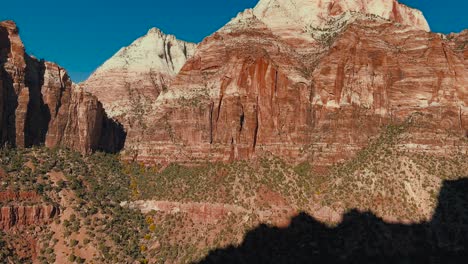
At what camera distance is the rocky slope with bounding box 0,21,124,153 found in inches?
3452

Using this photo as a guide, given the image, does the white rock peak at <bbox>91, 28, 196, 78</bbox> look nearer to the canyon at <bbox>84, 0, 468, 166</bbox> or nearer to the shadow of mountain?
the canyon at <bbox>84, 0, 468, 166</bbox>

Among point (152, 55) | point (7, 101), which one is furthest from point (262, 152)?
point (152, 55)

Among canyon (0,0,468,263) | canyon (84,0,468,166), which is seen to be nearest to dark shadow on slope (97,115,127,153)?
canyon (0,0,468,263)

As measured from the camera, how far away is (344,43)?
296 ft

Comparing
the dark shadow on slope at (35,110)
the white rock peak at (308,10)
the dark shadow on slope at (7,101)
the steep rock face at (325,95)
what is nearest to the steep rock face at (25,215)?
the dark shadow on slope at (7,101)

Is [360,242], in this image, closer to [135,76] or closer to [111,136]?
[111,136]

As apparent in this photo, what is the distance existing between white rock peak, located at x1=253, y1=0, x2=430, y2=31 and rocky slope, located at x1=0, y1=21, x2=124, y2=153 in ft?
133

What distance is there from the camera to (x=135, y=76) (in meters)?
130

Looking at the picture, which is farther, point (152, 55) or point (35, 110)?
point (152, 55)

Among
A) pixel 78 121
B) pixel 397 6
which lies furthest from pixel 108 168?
pixel 397 6

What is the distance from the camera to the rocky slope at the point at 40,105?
288 feet

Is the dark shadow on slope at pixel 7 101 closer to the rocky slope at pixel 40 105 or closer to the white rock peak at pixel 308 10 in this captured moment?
the rocky slope at pixel 40 105

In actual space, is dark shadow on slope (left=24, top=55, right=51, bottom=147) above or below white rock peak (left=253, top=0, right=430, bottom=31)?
below

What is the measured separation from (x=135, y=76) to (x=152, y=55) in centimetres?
1146
